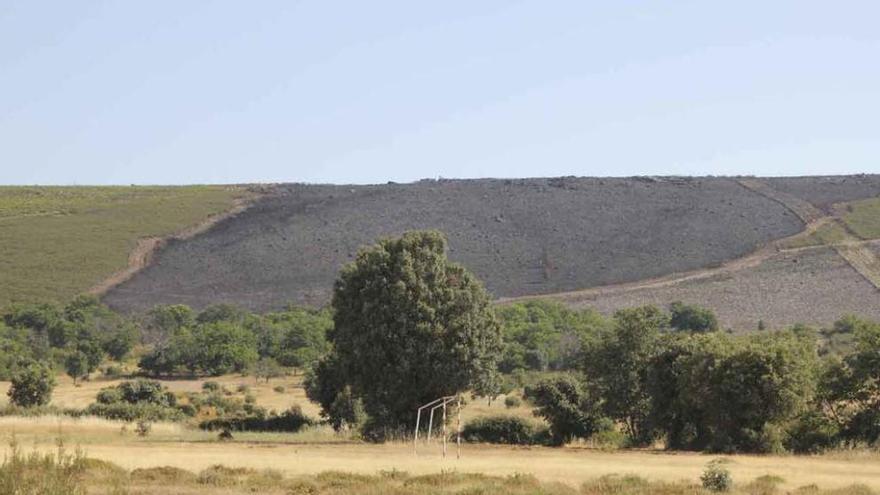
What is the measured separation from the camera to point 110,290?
125938mm

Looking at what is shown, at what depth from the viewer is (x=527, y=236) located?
146000mm

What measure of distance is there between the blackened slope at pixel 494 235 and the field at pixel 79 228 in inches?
214

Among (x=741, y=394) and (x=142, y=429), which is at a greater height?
(x=741, y=394)

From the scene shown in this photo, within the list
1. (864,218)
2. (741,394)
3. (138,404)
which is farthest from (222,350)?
(864,218)

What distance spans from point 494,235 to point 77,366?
73745 millimetres

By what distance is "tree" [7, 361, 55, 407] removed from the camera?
175 ft

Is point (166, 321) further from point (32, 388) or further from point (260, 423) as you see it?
point (260, 423)

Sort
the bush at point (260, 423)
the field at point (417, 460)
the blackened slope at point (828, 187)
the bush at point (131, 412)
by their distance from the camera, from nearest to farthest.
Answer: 1. the field at point (417, 460)
2. the bush at point (260, 423)
3. the bush at point (131, 412)
4. the blackened slope at point (828, 187)

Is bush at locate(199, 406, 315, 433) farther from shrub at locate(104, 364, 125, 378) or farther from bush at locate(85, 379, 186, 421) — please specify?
shrub at locate(104, 364, 125, 378)

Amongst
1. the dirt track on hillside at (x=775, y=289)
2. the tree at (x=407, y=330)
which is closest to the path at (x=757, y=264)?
the dirt track on hillside at (x=775, y=289)

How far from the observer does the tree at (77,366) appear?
256 ft

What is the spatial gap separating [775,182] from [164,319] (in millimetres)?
98295

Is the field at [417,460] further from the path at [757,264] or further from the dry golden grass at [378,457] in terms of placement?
the path at [757,264]

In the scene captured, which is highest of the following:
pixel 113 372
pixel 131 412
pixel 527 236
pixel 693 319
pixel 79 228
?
pixel 79 228
